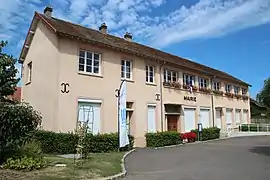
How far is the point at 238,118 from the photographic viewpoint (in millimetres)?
34625

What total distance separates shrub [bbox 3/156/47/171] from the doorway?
14.7m

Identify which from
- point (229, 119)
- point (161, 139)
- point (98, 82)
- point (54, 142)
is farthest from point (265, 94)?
point (54, 142)

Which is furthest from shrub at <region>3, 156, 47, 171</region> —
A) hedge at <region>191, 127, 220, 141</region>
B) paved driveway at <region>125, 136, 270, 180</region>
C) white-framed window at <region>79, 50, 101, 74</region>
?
hedge at <region>191, 127, 220, 141</region>

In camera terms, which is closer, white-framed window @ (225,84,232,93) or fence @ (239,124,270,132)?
white-framed window @ (225,84,232,93)

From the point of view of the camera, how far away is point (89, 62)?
1781 centimetres

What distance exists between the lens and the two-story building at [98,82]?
16562mm

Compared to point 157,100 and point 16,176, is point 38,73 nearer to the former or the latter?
point 157,100

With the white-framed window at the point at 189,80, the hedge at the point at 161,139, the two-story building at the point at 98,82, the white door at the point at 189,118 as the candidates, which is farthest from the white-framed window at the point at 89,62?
the white door at the point at 189,118

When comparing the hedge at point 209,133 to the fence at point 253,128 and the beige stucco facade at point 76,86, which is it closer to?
the beige stucco facade at point 76,86

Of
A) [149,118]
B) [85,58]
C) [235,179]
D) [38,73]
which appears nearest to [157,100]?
[149,118]

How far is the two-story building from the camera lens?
54.3 ft

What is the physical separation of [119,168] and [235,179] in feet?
12.7

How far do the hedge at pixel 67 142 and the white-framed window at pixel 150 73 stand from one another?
6647 millimetres

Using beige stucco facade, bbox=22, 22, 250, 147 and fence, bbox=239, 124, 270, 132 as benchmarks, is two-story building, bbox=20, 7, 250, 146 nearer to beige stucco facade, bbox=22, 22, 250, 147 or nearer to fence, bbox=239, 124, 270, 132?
beige stucco facade, bbox=22, 22, 250, 147
